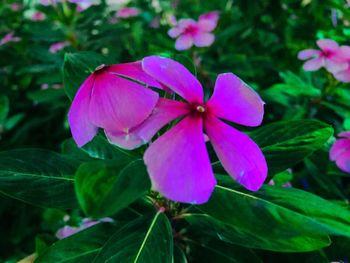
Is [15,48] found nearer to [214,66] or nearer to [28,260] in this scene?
[214,66]

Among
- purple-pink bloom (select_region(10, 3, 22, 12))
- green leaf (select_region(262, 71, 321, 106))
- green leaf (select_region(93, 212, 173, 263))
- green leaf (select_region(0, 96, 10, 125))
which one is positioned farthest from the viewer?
purple-pink bloom (select_region(10, 3, 22, 12))

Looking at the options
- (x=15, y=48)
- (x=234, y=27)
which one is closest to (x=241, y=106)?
(x=234, y=27)

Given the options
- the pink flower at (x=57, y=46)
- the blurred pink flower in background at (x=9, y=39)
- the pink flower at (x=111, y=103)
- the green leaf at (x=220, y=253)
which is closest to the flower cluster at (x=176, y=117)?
the pink flower at (x=111, y=103)

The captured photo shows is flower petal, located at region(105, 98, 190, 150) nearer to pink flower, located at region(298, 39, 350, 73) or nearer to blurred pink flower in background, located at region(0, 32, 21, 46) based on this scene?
pink flower, located at region(298, 39, 350, 73)

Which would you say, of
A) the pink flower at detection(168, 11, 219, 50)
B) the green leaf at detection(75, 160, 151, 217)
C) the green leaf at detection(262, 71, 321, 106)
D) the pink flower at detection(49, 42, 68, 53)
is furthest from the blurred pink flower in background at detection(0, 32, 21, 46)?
the green leaf at detection(75, 160, 151, 217)

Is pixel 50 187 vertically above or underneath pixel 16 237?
above

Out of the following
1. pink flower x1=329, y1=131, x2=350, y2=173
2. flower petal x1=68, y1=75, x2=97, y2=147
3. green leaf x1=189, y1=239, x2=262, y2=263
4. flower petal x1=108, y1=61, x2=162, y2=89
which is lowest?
green leaf x1=189, y1=239, x2=262, y2=263

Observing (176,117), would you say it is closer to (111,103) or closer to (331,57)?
(111,103)
